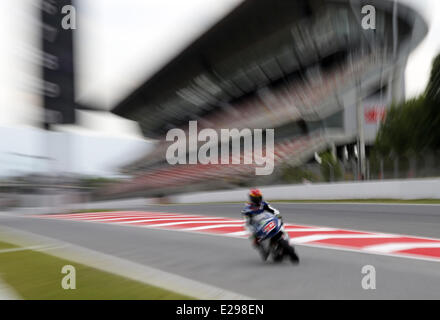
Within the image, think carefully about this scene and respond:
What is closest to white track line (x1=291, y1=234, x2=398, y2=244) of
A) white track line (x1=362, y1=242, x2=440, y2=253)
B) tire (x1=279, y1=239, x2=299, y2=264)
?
white track line (x1=362, y1=242, x2=440, y2=253)

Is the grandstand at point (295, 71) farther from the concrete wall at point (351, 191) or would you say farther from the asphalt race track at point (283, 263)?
the asphalt race track at point (283, 263)

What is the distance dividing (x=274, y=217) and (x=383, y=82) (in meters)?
35.4

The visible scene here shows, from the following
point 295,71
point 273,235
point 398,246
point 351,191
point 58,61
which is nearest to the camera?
point 273,235

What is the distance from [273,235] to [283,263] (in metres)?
0.48

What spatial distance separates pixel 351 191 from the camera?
754 inches

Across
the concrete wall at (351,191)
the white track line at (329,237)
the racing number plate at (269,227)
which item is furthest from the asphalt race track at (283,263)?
the concrete wall at (351,191)

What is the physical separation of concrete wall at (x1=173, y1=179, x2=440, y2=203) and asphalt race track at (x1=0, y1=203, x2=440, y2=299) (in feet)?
17.5

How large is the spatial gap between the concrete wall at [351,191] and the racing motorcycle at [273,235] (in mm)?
12074

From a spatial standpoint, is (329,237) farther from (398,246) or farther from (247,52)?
(247,52)

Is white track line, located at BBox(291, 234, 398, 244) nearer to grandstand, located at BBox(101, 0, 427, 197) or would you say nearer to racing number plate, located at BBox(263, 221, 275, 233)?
racing number plate, located at BBox(263, 221, 275, 233)

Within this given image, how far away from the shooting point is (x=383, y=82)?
124ft

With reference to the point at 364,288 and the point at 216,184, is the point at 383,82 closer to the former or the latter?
the point at 216,184

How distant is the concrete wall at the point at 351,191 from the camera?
16.2 m

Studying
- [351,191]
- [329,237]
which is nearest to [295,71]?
[351,191]
